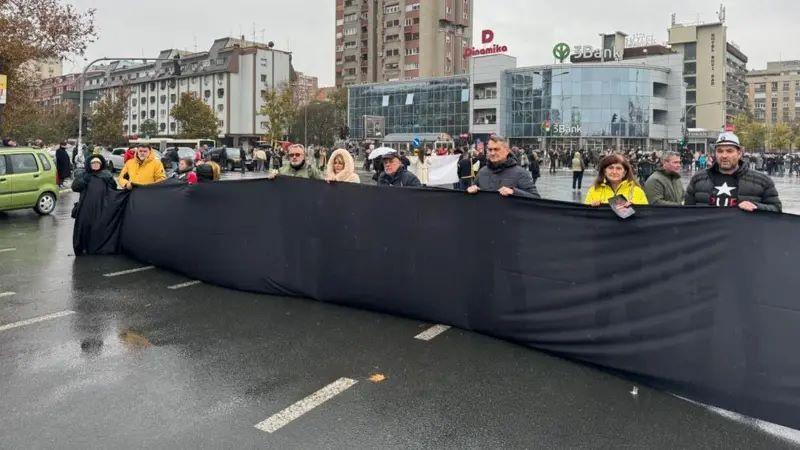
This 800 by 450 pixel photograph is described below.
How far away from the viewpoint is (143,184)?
9.77 metres

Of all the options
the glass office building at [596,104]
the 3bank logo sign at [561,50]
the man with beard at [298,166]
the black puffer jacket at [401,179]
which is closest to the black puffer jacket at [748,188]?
the black puffer jacket at [401,179]

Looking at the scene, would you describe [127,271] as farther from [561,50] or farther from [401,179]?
[561,50]

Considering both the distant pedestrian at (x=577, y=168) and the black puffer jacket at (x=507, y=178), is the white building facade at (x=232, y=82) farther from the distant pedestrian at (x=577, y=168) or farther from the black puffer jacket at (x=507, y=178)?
the black puffer jacket at (x=507, y=178)

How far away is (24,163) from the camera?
15797 millimetres

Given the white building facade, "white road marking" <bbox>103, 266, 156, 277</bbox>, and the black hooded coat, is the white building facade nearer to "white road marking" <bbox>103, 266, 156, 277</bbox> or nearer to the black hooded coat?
the black hooded coat

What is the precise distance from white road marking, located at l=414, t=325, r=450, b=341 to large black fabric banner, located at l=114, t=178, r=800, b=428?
107mm

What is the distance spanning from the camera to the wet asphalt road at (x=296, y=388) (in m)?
A: 3.93

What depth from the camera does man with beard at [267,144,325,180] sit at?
8.59 m

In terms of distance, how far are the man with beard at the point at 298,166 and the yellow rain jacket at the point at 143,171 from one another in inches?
107

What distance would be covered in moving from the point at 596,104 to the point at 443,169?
6850 centimetres

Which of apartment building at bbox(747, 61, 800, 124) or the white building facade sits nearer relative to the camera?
the white building facade

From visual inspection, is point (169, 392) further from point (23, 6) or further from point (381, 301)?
point (23, 6)

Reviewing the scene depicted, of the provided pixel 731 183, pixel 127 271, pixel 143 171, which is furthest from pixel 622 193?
pixel 143 171

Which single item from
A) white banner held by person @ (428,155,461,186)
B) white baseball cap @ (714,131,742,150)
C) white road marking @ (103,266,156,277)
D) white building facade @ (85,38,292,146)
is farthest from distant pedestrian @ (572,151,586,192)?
white building facade @ (85,38,292,146)
